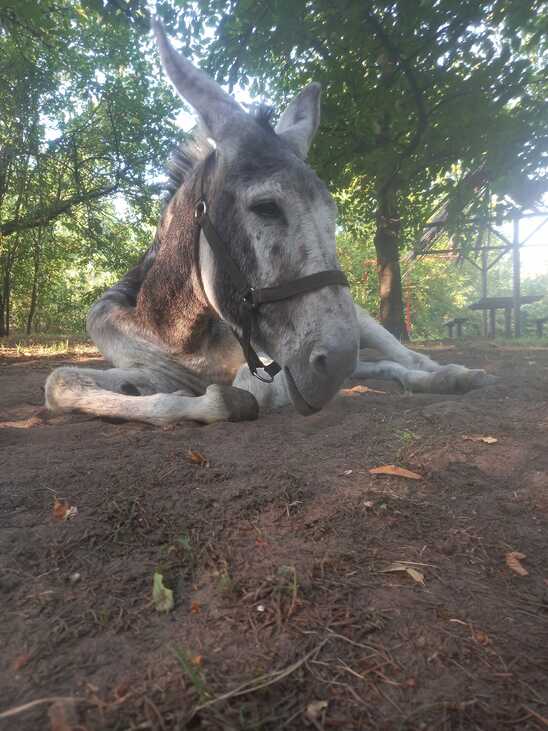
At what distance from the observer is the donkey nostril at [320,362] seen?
205 cm

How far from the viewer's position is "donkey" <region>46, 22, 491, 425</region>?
2221 mm

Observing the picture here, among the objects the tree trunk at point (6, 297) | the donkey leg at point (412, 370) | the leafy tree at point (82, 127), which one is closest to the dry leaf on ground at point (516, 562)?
the donkey leg at point (412, 370)

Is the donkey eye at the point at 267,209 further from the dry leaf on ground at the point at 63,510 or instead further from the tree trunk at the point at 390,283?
the tree trunk at the point at 390,283

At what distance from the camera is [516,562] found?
139cm

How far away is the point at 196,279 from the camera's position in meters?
3.13

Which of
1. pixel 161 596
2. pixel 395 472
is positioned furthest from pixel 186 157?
pixel 161 596

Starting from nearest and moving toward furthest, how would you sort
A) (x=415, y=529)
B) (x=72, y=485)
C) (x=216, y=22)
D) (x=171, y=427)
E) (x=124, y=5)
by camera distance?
(x=415, y=529)
(x=72, y=485)
(x=171, y=427)
(x=124, y=5)
(x=216, y=22)

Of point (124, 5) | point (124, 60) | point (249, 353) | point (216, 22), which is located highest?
point (124, 60)

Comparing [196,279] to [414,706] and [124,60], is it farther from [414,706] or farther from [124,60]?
[124,60]

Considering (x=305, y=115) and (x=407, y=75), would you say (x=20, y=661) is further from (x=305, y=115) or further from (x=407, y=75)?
(x=407, y=75)

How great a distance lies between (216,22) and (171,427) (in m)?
5.34

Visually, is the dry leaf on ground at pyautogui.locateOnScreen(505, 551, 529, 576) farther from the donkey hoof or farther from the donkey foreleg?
the donkey foreleg

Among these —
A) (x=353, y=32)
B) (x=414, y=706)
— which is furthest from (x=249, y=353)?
(x=353, y=32)

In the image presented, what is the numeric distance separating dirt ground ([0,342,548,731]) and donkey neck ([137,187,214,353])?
1302 mm
